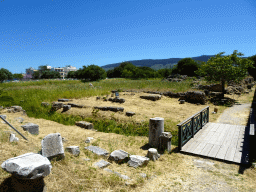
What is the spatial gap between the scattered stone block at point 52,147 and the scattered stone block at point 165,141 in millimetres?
3504

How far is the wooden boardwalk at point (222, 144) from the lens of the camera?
6027 mm

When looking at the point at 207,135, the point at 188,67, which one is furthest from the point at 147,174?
the point at 188,67

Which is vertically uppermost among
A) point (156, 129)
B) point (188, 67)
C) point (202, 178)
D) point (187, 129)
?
point (188, 67)

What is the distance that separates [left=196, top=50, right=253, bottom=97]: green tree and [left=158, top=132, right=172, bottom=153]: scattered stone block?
14.2m

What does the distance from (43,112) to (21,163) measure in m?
11.8

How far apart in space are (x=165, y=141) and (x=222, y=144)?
2.32 metres

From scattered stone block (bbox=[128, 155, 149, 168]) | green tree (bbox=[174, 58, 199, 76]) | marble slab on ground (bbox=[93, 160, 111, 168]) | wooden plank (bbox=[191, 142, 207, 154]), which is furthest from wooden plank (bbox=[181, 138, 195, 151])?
green tree (bbox=[174, 58, 199, 76])

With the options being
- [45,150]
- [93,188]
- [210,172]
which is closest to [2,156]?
[45,150]

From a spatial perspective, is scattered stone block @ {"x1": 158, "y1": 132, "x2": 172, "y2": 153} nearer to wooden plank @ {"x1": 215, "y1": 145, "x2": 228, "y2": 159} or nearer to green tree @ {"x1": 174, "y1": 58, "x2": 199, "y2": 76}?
wooden plank @ {"x1": 215, "y1": 145, "x2": 228, "y2": 159}

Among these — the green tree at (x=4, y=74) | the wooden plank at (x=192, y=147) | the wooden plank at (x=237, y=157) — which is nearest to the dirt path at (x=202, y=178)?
the wooden plank at (x=237, y=157)

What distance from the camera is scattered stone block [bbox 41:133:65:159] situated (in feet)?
15.2

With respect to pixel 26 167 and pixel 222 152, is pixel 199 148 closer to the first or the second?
pixel 222 152

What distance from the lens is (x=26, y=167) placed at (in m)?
3.10

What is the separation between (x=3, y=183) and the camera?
3.47m
